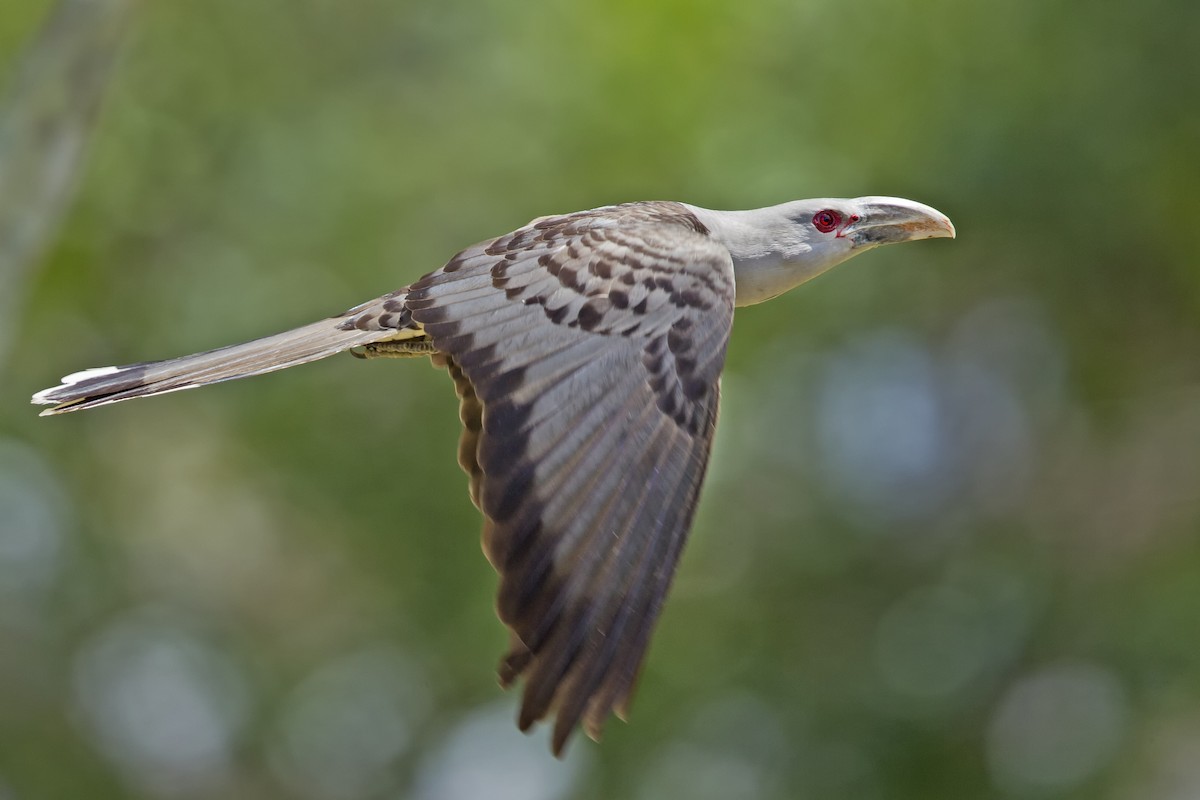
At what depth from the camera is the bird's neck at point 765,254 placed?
7.63m

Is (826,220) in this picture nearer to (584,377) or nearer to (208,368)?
(584,377)

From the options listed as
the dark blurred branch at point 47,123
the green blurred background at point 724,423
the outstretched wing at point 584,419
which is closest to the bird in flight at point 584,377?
the outstretched wing at point 584,419

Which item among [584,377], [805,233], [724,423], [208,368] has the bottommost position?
[724,423]

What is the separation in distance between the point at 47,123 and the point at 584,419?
5.66m

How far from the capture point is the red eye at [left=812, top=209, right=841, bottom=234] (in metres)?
7.72

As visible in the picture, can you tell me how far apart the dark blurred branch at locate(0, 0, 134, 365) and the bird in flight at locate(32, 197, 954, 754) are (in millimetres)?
3622

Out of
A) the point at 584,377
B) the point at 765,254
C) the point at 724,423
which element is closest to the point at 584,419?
the point at 584,377

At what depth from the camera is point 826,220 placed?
305 inches

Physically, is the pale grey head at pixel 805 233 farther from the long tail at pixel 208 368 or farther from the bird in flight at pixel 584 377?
the long tail at pixel 208 368

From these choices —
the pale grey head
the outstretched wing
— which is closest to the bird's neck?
the pale grey head

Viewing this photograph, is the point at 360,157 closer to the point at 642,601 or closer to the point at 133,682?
the point at 133,682

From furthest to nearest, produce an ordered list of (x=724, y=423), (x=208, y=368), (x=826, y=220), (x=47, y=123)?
(x=724, y=423) < (x=47, y=123) < (x=826, y=220) < (x=208, y=368)

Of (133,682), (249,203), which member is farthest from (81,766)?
(249,203)

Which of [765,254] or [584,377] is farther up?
[584,377]
